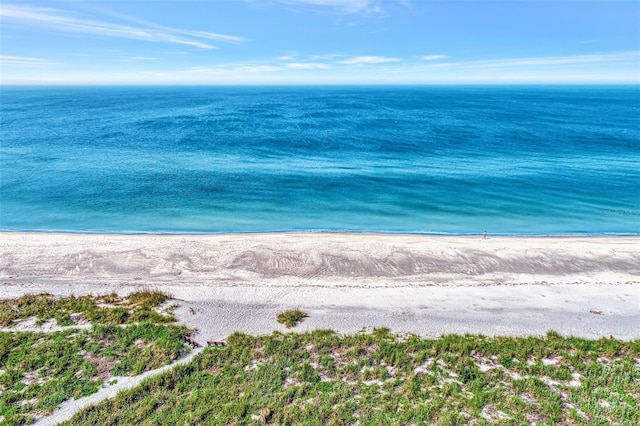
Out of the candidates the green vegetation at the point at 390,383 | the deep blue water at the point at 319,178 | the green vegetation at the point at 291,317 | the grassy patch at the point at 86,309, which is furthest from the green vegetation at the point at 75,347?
the deep blue water at the point at 319,178

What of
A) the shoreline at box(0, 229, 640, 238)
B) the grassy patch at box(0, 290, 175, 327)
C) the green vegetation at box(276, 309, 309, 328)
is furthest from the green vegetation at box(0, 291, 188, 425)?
the shoreline at box(0, 229, 640, 238)

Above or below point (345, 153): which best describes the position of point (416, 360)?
below

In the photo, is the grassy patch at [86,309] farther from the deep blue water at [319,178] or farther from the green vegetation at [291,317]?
the deep blue water at [319,178]

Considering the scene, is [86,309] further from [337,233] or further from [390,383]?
[337,233]

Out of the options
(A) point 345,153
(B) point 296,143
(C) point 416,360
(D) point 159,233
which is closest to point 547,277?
(C) point 416,360

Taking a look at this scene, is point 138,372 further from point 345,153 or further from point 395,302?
point 345,153

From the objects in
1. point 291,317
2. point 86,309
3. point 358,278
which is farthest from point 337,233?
point 86,309
